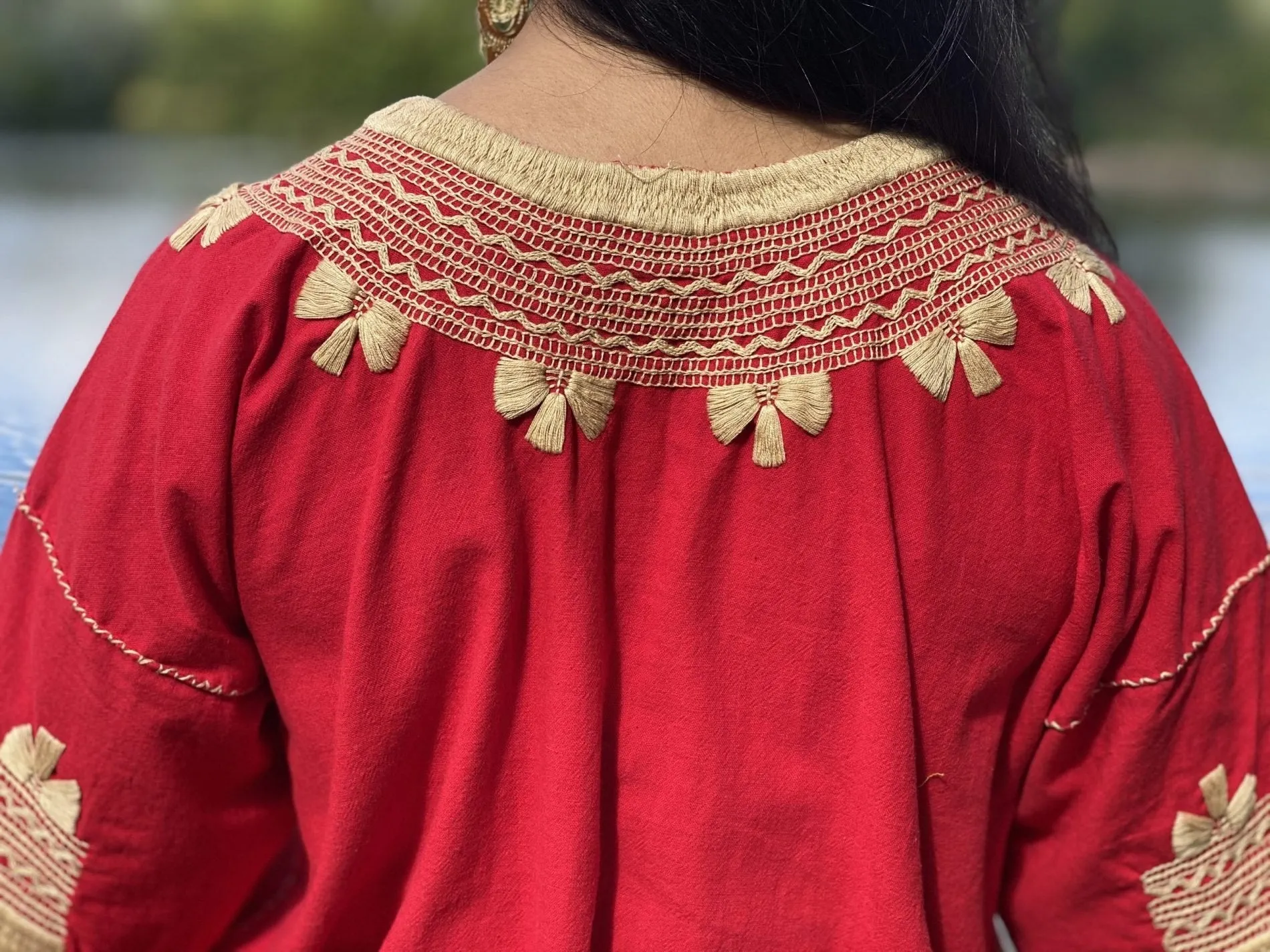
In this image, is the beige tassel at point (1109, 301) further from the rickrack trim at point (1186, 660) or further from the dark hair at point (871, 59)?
the rickrack trim at point (1186, 660)

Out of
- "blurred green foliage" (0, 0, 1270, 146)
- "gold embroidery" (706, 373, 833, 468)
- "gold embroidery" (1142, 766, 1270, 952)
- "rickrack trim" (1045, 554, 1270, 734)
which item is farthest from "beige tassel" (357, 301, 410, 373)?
"blurred green foliage" (0, 0, 1270, 146)

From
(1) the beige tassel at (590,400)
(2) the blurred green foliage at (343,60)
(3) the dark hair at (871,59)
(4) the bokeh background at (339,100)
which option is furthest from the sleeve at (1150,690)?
(2) the blurred green foliage at (343,60)

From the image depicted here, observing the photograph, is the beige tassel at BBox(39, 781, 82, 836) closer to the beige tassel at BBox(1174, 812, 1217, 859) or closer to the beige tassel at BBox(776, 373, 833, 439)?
the beige tassel at BBox(776, 373, 833, 439)

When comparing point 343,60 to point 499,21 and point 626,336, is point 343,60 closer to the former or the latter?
point 499,21

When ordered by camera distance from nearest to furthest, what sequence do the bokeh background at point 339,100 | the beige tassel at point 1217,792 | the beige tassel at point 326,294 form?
the beige tassel at point 326,294 < the beige tassel at point 1217,792 < the bokeh background at point 339,100

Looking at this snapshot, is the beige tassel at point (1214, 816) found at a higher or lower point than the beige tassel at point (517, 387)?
lower

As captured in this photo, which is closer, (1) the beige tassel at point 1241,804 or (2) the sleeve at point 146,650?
(2) the sleeve at point 146,650

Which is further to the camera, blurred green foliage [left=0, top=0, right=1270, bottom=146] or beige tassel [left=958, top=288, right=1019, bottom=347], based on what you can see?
blurred green foliage [left=0, top=0, right=1270, bottom=146]

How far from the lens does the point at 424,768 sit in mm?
525

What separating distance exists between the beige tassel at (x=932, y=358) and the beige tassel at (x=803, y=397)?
0.04m

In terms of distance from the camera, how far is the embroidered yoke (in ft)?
1.54

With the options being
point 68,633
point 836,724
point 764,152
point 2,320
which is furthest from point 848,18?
point 2,320

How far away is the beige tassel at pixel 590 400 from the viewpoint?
0.48m

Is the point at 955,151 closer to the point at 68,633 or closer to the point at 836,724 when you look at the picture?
the point at 836,724
